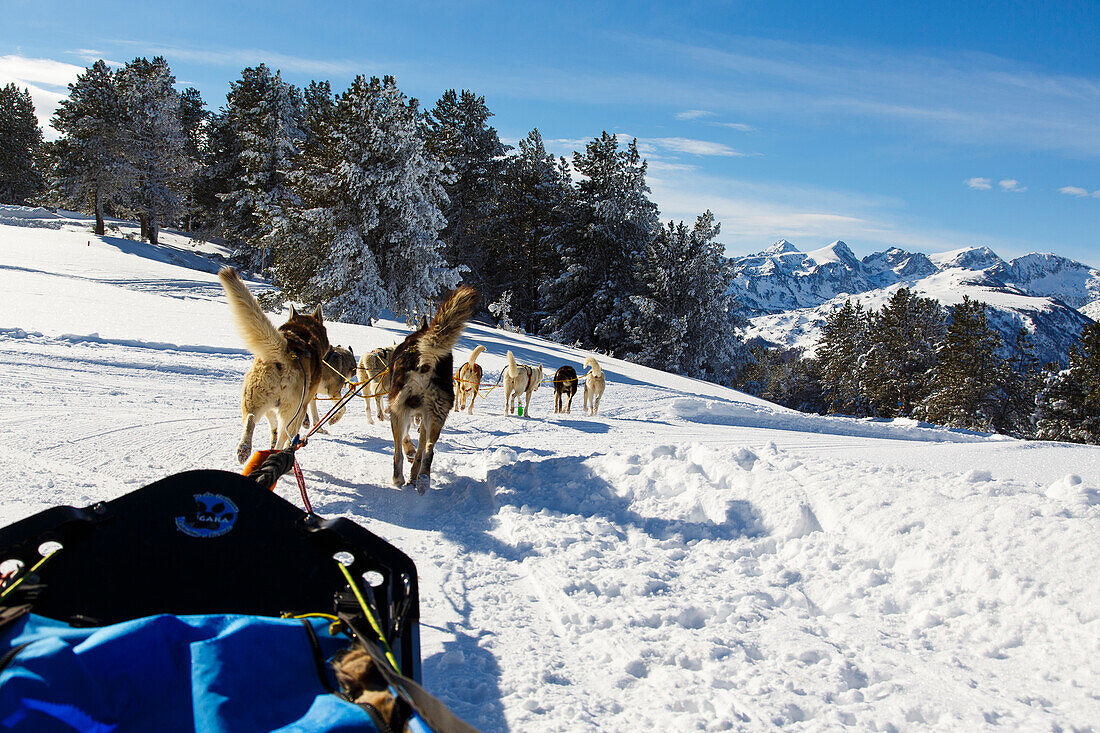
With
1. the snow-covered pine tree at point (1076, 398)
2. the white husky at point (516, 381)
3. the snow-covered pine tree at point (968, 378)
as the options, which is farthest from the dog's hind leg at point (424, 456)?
the snow-covered pine tree at point (1076, 398)

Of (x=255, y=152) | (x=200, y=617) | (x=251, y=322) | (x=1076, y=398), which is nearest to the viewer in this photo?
(x=200, y=617)

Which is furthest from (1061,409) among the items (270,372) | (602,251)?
(270,372)

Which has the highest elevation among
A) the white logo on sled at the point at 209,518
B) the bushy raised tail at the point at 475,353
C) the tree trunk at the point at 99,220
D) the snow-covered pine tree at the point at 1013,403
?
Answer: the tree trunk at the point at 99,220

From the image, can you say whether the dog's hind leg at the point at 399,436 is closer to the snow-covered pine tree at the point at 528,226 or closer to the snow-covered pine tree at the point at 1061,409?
the snow-covered pine tree at the point at 528,226

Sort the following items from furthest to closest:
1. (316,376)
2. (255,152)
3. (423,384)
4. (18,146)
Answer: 1. (18,146)
2. (255,152)
3. (316,376)
4. (423,384)

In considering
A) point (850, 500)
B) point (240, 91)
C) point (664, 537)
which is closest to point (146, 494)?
point (664, 537)

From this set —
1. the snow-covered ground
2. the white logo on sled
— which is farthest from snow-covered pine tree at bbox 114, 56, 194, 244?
the white logo on sled

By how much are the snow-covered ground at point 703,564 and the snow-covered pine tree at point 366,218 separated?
17.5 metres

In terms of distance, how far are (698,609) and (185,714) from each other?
275 cm

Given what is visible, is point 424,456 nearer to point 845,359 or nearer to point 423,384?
point 423,384

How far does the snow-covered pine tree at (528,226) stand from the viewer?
4519 centimetres

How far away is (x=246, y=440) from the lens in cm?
553

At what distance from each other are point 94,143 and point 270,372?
50.0 metres

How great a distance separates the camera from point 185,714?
1658 mm
